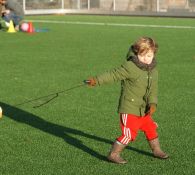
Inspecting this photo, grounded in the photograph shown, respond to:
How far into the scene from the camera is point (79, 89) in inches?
454

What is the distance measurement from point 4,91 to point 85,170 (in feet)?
16.3

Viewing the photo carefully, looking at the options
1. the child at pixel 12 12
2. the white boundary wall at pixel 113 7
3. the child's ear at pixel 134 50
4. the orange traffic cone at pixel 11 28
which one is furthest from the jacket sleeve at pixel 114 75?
the white boundary wall at pixel 113 7

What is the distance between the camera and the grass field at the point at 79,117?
269 inches

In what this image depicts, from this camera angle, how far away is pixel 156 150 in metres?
6.99

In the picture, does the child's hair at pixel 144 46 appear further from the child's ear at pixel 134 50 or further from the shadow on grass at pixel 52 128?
the shadow on grass at pixel 52 128

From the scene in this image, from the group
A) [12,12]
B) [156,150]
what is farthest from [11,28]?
[156,150]

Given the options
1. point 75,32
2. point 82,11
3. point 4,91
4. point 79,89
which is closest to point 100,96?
point 79,89

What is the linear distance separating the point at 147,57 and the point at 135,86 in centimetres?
33

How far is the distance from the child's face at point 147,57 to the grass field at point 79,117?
109cm

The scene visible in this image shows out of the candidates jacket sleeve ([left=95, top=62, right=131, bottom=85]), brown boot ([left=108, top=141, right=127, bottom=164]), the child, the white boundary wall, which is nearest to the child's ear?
jacket sleeve ([left=95, top=62, right=131, bottom=85])

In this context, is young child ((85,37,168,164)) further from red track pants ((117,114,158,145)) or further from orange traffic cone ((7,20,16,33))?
orange traffic cone ((7,20,16,33))

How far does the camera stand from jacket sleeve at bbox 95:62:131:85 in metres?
6.54

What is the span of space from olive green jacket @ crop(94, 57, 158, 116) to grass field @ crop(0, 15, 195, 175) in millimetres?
613

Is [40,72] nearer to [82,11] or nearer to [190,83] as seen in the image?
[190,83]
